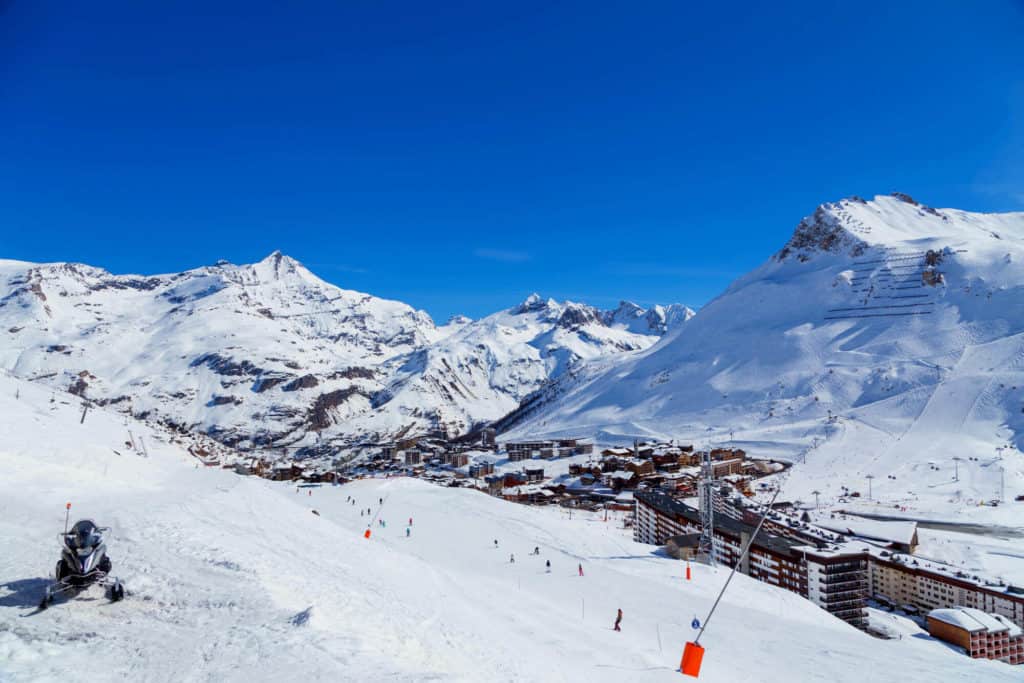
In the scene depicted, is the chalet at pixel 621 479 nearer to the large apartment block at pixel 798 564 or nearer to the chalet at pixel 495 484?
the chalet at pixel 495 484

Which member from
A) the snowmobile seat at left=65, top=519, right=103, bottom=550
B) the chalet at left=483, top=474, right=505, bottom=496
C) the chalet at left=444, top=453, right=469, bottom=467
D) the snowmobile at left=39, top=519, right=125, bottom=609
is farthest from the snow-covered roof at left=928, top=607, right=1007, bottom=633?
the chalet at left=444, top=453, right=469, bottom=467

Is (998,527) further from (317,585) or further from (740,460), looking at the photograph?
(317,585)

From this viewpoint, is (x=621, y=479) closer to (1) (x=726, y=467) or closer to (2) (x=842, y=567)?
(1) (x=726, y=467)

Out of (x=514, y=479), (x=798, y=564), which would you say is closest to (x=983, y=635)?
(x=798, y=564)

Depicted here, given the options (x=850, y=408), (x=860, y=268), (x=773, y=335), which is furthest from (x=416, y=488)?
(x=860, y=268)

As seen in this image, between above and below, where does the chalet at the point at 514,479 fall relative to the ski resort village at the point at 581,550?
below

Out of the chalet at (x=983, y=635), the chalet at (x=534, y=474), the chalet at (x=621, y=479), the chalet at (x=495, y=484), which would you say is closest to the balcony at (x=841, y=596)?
the chalet at (x=983, y=635)

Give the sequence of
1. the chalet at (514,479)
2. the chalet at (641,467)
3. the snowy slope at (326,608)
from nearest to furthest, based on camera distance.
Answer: the snowy slope at (326,608) → the chalet at (641,467) → the chalet at (514,479)

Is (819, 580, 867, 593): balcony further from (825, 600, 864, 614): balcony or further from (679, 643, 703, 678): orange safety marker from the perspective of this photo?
(679, 643, 703, 678): orange safety marker
